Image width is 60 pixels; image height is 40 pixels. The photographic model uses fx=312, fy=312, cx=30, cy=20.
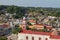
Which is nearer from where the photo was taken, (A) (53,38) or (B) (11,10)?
(A) (53,38)

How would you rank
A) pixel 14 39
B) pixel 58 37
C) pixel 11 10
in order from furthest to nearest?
1. pixel 11 10
2. pixel 14 39
3. pixel 58 37

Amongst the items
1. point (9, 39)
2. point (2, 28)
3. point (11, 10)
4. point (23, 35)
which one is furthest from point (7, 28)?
point (11, 10)

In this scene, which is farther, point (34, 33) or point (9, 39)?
point (9, 39)

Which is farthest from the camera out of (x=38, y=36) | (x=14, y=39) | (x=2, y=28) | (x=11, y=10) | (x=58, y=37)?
(x=11, y=10)

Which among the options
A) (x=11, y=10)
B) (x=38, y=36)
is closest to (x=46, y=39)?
(x=38, y=36)

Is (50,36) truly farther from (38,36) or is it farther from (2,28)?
(2,28)

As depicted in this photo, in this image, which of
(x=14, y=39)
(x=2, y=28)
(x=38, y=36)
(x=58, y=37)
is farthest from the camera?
(x=2, y=28)

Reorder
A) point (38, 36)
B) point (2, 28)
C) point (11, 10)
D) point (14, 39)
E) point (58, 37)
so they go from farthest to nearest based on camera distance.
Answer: point (11, 10) < point (2, 28) < point (14, 39) < point (38, 36) < point (58, 37)

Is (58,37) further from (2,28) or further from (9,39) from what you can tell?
(2,28)
